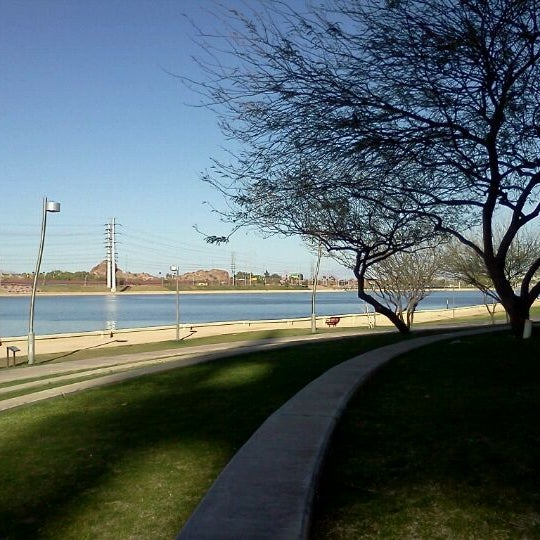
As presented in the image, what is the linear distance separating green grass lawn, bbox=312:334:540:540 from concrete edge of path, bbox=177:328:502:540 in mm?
189

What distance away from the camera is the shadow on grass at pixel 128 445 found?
→ 4.84 m

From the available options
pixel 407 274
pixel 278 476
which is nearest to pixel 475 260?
pixel 407 274

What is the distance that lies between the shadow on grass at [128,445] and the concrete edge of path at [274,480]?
32cm

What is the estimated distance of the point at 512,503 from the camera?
15.3 ft

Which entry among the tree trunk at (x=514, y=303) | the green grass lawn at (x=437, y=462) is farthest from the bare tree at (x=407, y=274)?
the green grass lawn at (x=437, y=462)

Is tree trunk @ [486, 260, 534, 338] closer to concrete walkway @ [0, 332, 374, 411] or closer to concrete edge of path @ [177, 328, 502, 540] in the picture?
concrete walkway @ [0, 332, 374, 411]

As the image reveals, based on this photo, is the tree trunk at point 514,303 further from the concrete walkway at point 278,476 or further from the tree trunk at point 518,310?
the concrete walkway at point 278,476

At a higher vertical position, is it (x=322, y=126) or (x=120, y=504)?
(x=322, y=126)

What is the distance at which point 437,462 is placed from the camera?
5586 mm

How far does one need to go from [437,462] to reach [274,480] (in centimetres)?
160

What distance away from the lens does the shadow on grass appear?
4.84 metres

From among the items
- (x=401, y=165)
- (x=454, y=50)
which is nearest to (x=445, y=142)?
(x=401, y=165)

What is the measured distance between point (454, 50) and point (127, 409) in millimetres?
6961

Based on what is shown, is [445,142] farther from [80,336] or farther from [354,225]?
[80,336]
